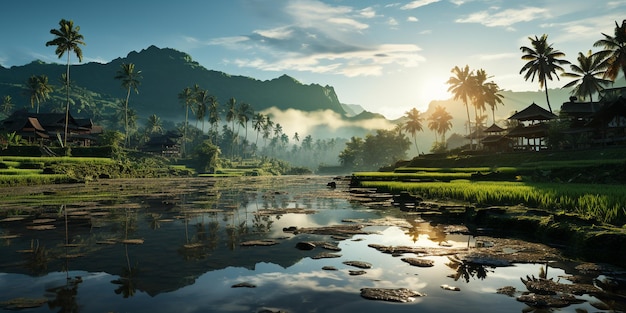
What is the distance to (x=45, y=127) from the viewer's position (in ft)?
306

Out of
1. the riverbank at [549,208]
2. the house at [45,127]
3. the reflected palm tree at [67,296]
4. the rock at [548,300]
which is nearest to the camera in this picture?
the rock at [548,300]

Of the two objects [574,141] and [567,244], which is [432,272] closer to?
[567,244]

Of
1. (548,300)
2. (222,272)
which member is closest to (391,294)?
(548,300)

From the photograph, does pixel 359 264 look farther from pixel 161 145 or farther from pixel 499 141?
pixel 161 145

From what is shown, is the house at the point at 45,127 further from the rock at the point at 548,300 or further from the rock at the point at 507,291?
the rock at the point at 548,300

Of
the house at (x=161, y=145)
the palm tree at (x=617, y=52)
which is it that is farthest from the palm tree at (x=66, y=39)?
the palm tree at (x=617, y=52)

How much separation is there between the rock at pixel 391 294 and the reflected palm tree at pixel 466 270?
1556 mm

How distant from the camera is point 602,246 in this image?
10.8 m

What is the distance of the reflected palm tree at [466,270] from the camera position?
28.8 ft

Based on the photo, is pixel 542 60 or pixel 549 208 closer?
pixel 549 208

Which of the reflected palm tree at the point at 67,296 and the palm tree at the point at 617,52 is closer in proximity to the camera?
the reflected palm tree at the point at 67,296

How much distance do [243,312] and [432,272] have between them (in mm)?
4964

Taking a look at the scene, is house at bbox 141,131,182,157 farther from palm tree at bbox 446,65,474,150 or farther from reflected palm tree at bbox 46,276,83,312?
reflected palm tree at bbox 46,276,83,312

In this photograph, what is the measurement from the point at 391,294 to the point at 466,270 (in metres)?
2.83
